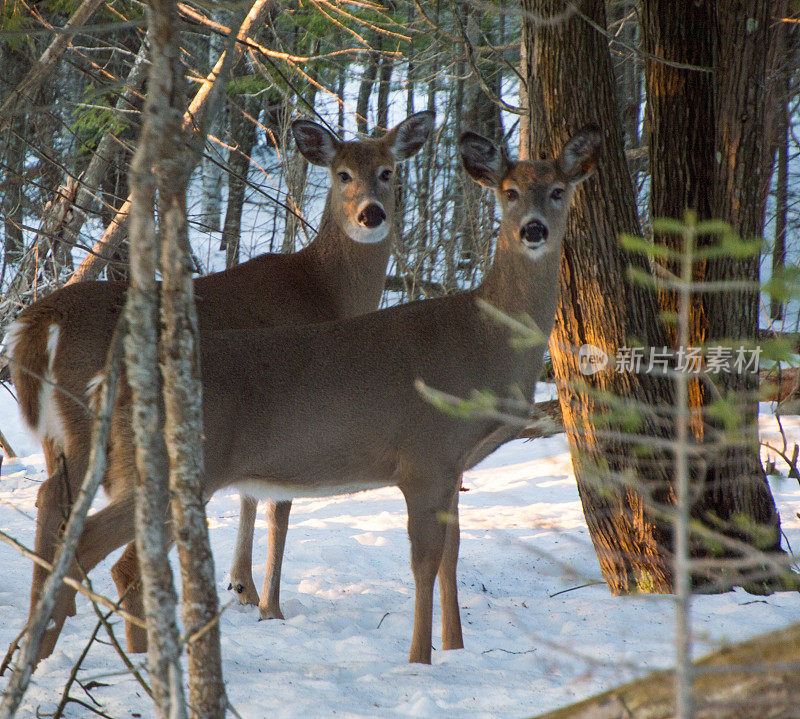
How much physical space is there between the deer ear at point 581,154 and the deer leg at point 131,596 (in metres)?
2.93

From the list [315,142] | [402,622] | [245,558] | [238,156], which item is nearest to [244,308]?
[315,142]

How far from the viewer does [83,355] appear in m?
4.38

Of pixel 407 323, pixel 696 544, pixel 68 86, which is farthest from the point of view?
pixel 68 86

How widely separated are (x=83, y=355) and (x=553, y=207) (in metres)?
2.51

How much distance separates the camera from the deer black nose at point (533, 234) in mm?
4617

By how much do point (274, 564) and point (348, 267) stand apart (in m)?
1.98

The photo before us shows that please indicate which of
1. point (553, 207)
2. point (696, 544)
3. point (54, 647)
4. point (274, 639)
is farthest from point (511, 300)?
point (54, 647)

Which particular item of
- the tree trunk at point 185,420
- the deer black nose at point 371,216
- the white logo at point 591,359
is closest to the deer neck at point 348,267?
the deer black nose at point 371,216

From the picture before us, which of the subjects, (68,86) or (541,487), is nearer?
(541,487)

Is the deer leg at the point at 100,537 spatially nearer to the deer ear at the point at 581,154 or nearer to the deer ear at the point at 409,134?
the deer ear at the point at 581,154

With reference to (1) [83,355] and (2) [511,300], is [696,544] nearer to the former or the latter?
(2) [511,300]

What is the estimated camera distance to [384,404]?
4336mm

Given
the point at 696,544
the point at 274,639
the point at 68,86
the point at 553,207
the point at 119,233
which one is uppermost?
the point at 68,86

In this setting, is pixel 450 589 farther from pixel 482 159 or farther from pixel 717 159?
pixel 717 159
